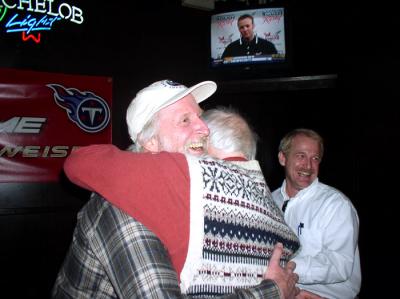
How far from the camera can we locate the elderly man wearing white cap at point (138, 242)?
0.87 meters

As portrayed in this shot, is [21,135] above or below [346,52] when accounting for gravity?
below

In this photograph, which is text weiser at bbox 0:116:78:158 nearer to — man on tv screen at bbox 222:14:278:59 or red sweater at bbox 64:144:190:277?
man on tv screen at bbox 222:14:278:59

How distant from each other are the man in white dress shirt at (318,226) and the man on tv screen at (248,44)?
1.98m

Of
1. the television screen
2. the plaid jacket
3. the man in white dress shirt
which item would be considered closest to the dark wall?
the television screen

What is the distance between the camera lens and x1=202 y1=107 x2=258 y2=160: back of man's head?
1290mm

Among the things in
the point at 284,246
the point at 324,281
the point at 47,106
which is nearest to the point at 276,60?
the point at 47,106

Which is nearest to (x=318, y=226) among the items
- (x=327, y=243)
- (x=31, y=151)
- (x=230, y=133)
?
(x=327, y=243)

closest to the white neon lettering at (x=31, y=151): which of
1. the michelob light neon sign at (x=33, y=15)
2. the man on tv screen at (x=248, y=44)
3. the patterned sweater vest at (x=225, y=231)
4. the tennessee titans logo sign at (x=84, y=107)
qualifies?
the tennessee titans logo sign at (x=84, y=107)

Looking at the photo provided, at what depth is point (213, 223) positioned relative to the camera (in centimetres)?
92

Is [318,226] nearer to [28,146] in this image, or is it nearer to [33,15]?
[28,146]

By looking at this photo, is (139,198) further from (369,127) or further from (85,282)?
(369,127)

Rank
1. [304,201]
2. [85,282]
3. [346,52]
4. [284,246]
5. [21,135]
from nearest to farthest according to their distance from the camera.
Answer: [85,282] → [284,246] → [304,201] → [21,135] → [346,52]

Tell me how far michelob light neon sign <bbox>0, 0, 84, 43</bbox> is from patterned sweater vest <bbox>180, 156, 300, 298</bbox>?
3401mm

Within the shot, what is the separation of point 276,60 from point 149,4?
1708 millimetres
